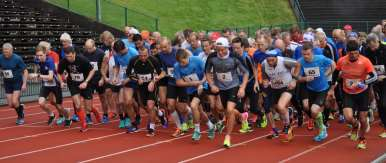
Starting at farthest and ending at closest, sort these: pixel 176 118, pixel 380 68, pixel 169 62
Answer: pixel 169 62, pixel 176 118, pixel 380 68

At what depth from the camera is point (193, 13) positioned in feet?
133

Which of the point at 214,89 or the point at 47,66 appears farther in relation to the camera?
the point at 47,66

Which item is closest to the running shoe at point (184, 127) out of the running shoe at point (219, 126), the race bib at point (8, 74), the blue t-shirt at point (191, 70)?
the running shoe at point (219, 126)

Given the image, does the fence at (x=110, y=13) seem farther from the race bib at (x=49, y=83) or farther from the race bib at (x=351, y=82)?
the race bib at (x=351, y=82)

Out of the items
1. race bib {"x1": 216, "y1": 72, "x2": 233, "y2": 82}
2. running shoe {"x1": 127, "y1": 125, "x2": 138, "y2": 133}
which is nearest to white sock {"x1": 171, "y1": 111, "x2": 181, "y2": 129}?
running shoe {"x1": 127, "y1": 125, "x2": 138, "y2": 133}

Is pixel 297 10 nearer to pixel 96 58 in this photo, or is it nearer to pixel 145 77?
pixel 96 58

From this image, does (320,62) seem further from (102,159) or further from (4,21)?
(4,21)

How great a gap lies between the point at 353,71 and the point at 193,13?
30900 mm

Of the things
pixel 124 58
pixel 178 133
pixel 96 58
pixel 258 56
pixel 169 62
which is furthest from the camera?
pixel 96 58

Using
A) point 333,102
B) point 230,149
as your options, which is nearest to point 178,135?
point 230,149

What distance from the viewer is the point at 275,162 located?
932cm

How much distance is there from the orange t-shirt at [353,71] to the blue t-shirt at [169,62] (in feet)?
11.2

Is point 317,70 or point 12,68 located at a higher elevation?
point 12,68

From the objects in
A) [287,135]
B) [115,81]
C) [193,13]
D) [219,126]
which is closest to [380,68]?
[287,135]
